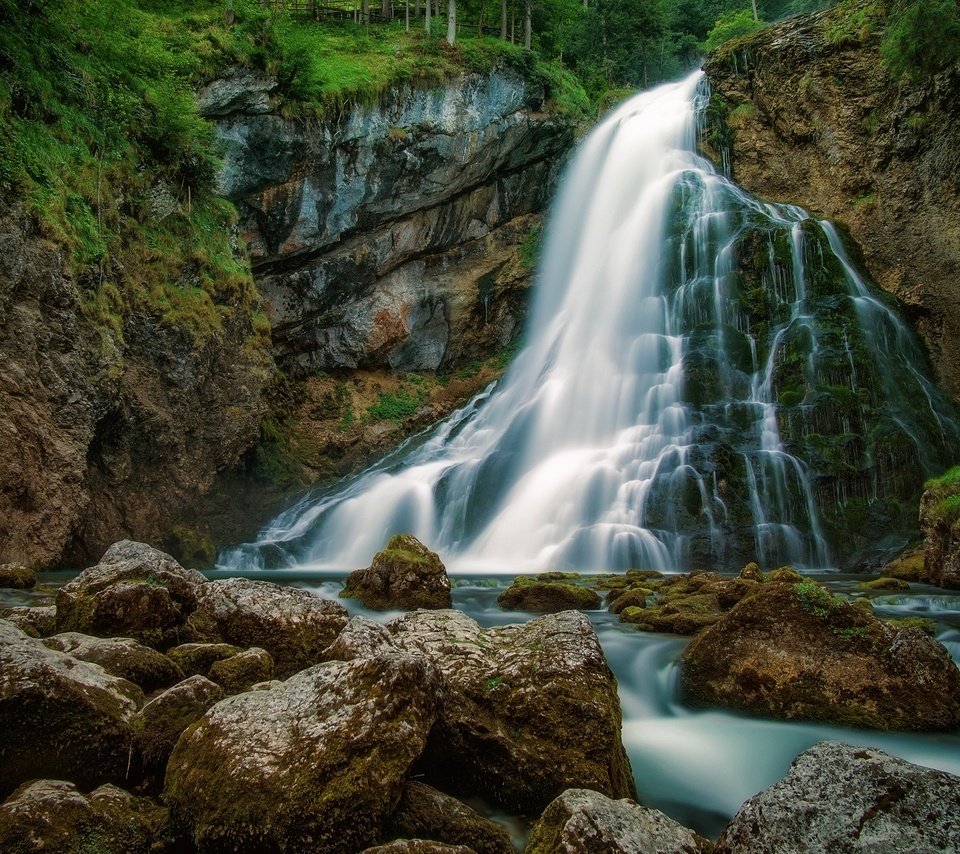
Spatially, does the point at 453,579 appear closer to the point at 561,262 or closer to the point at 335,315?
the point at 335,315

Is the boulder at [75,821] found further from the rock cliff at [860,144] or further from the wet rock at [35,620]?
the rock cliff at [860,144]

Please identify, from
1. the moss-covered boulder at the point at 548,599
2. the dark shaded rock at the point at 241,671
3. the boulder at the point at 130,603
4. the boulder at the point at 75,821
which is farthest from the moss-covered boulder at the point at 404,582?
Result: the boulder at the point at 75,821

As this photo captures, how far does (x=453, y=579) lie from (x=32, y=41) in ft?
46.0

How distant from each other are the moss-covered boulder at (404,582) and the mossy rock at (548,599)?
983mm

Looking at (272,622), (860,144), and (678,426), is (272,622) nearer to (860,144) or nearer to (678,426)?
(678,426)

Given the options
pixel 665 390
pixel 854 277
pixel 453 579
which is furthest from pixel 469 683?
pixel 854 277

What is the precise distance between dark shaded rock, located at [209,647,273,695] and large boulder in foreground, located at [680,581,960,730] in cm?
368

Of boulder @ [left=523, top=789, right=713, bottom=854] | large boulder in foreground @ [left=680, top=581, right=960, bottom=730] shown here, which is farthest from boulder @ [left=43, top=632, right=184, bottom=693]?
large boulder in foreground @ [left=680, top=581, right=960, bottom=730]

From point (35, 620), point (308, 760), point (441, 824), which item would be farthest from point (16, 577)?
point (441, 824)

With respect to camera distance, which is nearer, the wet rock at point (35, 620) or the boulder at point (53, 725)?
the boulder at point (53, 725)

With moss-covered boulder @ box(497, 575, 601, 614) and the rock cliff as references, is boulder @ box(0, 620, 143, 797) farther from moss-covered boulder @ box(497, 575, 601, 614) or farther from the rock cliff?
the rock cliff

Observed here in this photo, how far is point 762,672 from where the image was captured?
19.2ft

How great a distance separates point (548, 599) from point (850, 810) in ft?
24.5

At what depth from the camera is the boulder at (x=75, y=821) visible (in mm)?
3164
